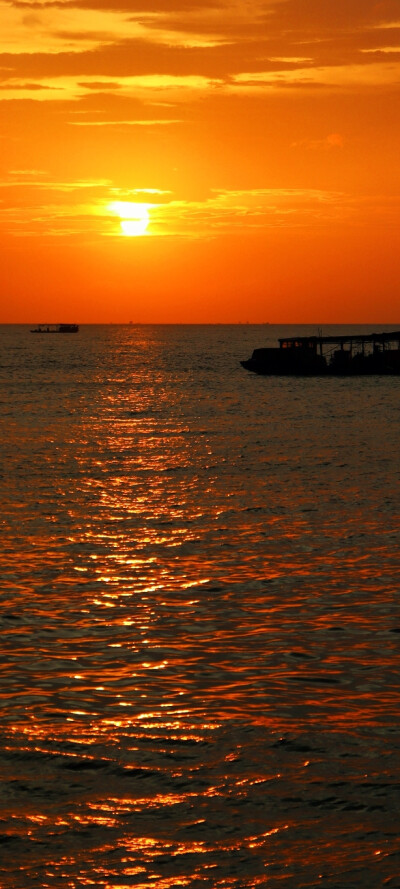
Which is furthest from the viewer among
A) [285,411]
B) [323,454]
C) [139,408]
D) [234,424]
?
[139,408]

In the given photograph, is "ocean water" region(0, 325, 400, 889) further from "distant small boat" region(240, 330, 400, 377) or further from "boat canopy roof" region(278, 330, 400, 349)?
"distant small boat" region(240, 330, 400, 377)

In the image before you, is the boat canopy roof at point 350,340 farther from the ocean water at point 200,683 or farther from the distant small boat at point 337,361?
the ocean water at point 200,683

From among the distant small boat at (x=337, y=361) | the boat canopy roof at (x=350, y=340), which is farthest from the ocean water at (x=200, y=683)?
the distant small boat at (x=337, y=361)

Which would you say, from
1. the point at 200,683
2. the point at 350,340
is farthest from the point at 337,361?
the point at 200,683

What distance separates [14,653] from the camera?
18.3m

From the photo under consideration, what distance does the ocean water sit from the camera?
11258mm

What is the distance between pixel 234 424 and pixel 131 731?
59.3 m

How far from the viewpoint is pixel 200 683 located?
16.6m

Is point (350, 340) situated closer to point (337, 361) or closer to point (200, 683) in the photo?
point (337, 361)

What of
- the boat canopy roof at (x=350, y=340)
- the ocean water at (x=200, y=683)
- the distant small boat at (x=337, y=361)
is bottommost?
the ocean water at (x=200, y=683)

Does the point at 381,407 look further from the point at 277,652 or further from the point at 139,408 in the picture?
the point at 277,652

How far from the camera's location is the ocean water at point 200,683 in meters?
11.3

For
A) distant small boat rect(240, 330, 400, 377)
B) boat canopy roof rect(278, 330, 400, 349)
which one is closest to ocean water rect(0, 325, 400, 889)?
boat canopy roof rect(278, 330, 400, 349)

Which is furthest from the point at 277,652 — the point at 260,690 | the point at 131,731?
the point at 131,731
